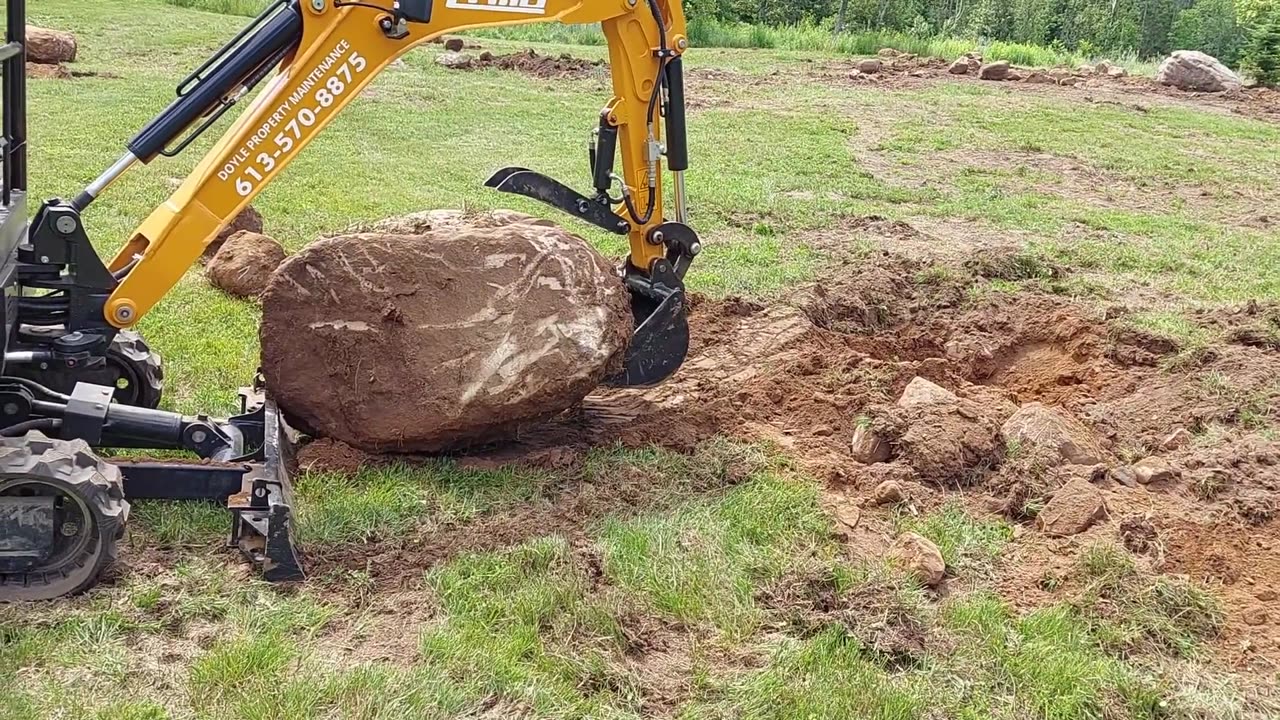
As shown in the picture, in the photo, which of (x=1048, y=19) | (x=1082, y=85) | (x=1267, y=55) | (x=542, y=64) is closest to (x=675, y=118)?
(x=542, y=64)

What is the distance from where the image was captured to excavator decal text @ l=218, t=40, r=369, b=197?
189 inches

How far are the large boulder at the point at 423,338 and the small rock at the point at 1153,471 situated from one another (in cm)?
262

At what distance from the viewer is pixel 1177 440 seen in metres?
5.78

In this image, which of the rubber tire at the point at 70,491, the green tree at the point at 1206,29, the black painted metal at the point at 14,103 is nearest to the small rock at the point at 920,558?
the rubber tire at the point at 70,491

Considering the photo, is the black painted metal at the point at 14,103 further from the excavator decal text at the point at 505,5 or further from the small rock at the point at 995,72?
the small rock at the point at 995,72

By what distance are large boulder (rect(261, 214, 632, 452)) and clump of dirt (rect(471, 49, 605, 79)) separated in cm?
1640

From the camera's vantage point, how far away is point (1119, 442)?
5875 mm

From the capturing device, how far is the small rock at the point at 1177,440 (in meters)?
5.74

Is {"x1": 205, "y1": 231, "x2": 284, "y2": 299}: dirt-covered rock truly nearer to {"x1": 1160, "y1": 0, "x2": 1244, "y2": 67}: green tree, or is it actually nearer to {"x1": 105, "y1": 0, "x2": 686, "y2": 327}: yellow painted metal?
{"x1": 105, "y1": 0, "x2": 686, "y2": 327}: yellow painted metal

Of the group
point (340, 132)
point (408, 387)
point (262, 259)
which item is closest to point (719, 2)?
point (340, 132)

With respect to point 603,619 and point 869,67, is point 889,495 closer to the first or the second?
point 603,619

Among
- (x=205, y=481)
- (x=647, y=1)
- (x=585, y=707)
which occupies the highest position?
(x=647, y=1)

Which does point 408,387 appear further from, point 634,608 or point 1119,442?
point 1119,442

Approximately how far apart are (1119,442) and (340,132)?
11.5m
